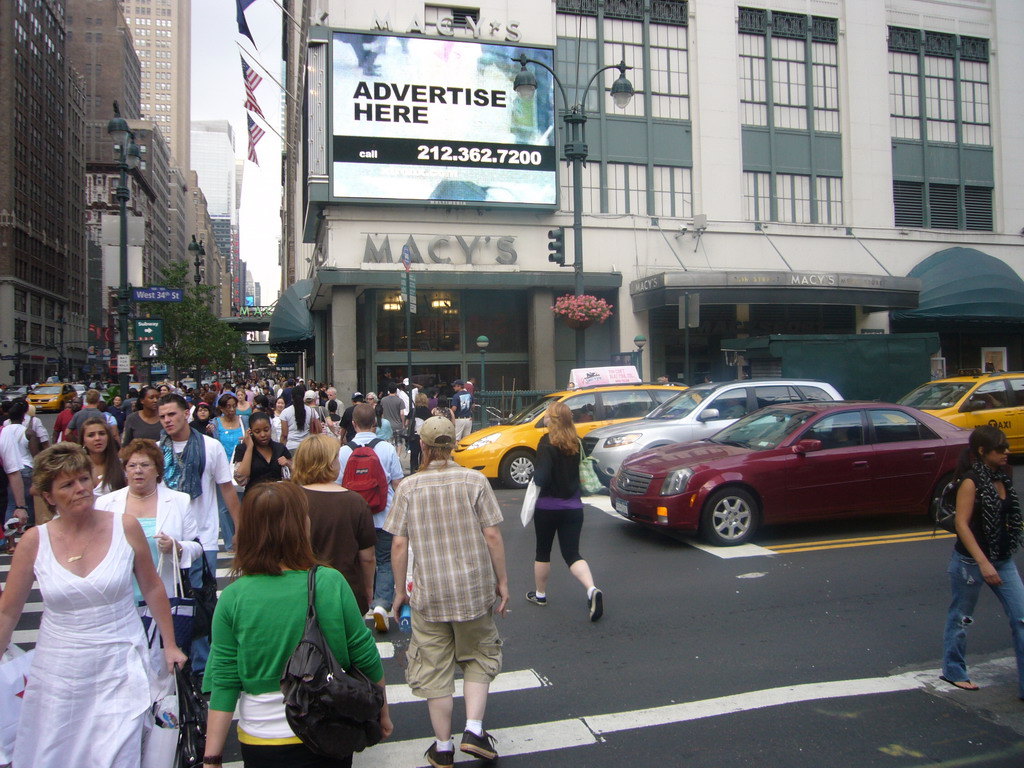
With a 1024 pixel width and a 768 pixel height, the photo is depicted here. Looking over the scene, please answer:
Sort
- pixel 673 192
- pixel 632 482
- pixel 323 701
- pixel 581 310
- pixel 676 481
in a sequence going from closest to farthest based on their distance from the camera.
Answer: pixel 323 701
pixel 676 481
pixel 632 482
pixel 581 310
pixel 673 192

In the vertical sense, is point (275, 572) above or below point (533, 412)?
below

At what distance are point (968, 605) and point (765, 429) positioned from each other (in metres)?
4.70

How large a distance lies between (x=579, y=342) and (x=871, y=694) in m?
22.1

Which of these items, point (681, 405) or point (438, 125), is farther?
point (438, 125)

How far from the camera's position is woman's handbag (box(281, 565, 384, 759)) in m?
2.47

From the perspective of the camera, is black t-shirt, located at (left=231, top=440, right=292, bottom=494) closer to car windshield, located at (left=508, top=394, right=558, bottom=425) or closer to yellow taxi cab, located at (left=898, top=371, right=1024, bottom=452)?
car windshield, located at (left=508, top=394, right=558, bottom=425)

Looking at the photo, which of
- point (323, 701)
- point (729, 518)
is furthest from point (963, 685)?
point (323, 701)

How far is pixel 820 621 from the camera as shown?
611 centimetres

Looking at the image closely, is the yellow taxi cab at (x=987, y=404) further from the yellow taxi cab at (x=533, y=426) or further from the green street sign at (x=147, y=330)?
the green street sign at (x=147, y=330)

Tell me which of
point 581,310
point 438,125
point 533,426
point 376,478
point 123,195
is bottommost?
point 376,478

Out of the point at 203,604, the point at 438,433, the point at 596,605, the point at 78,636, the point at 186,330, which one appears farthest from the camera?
the point at 186,330

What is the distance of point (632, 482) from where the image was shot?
887 centimetres

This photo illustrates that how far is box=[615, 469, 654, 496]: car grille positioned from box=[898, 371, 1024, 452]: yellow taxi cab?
7.71m

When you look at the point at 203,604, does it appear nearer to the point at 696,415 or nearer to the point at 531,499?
the point at 531,499
